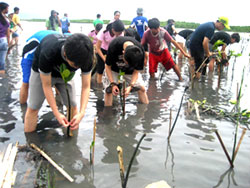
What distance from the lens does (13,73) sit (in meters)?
7.27

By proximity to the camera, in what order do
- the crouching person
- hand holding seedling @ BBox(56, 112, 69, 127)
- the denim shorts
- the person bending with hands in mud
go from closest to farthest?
the person bending with hands in mud → hand holding seedling @ BBox(56, 112, 69, 127) → the denim shorts → the crouching person

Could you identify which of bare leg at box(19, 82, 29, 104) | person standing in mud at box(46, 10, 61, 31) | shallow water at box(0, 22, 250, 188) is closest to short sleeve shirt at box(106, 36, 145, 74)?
shallow water at box(0, 22, 250, 188)

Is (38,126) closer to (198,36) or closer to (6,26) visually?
(6,26)

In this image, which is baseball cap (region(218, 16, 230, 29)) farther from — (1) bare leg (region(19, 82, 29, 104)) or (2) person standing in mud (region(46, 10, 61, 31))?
(2) person standing in mud (region(46, 10, 61, 31))

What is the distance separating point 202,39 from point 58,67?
5.06 meters

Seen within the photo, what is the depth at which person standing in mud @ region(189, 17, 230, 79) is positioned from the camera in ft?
21.0

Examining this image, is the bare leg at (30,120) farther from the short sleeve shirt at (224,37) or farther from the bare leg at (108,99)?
the short sleeve shirt at (224,37)

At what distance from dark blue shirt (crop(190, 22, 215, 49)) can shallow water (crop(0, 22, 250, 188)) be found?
6.84ft

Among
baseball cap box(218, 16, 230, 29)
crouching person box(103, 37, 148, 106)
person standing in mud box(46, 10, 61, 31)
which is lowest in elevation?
crouching person box(103, 37, 148, 106)

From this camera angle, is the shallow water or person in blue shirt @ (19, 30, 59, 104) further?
person in blue shirt @ (19, 30, 59, 104)

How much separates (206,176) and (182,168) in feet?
0.90

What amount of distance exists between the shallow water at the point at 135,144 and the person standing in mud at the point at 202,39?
6.13 feet

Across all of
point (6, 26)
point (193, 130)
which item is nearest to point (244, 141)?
point (193, 130)

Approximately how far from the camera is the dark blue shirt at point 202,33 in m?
6.43
